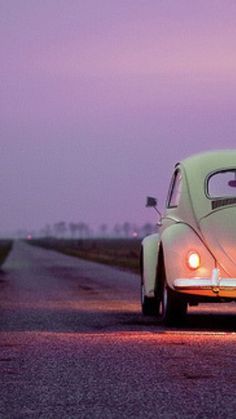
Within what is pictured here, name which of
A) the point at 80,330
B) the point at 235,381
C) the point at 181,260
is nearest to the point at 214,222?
the point at 181,260

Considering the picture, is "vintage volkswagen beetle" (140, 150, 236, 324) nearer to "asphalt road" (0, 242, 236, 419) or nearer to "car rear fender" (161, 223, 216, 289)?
"car rear fender" (161, 223, 216, 289)

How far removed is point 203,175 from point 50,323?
289cm

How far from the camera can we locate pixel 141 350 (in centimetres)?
1188

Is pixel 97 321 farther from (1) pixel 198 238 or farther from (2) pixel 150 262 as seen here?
(1) pixel 198 238

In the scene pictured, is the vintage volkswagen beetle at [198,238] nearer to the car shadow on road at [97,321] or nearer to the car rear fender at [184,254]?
the car rear fender at [184,254]

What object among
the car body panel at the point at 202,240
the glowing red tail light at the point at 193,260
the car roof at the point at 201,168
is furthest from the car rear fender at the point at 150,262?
the glowing red tail light at the point at 193,260

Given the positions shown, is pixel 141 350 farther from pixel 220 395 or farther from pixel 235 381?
pixel 220 395

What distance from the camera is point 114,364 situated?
35.3ft

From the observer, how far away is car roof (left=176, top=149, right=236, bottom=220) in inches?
574

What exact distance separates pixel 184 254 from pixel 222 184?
55.1 inches

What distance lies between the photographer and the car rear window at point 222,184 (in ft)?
48.3

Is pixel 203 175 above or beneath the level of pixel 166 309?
above

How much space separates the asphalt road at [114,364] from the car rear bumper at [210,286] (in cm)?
48

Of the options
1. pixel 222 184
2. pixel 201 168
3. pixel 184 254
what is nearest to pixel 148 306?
pixel 201 168
